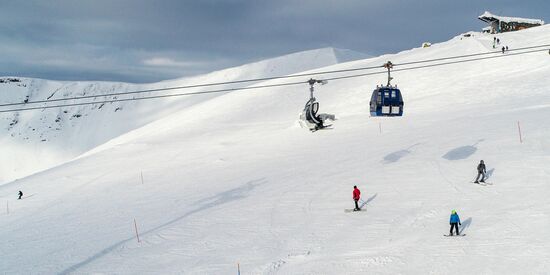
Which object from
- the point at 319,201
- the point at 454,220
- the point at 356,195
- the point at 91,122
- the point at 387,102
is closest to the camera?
the point at 454,220

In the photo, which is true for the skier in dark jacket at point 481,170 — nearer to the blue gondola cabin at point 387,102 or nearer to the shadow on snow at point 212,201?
the blue gondola cabin at point 387,102

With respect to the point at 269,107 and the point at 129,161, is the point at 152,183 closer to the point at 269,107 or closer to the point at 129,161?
the point at 129,161

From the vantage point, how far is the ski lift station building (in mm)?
75375

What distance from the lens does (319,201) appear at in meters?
18.4

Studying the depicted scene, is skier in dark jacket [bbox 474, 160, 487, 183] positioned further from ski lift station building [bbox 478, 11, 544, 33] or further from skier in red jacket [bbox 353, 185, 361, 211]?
ski lift station building [bbox 478, 11, 544, 33]

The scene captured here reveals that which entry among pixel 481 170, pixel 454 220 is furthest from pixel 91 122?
pixel 454 220

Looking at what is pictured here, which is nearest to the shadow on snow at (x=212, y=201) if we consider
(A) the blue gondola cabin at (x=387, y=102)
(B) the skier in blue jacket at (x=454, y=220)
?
(A) the blue gondola cabin at (x=387, y=102)

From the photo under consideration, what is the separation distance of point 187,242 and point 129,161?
25684mm

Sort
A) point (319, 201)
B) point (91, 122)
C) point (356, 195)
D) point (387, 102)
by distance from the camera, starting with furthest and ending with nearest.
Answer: point (91, 122)
point (387, 102)
point (319, 201)
point (356, 195)

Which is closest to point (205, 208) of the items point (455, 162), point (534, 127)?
point (455, 162)

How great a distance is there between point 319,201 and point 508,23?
74.7m

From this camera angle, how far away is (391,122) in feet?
119

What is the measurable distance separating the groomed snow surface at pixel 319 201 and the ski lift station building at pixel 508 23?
3992 cm

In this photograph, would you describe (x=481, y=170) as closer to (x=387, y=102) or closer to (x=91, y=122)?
(x=387, y=102)
